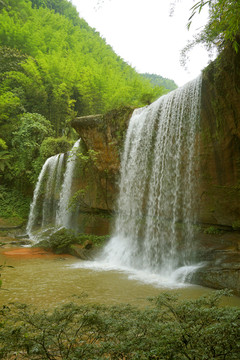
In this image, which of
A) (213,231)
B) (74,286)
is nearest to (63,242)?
(74,286)

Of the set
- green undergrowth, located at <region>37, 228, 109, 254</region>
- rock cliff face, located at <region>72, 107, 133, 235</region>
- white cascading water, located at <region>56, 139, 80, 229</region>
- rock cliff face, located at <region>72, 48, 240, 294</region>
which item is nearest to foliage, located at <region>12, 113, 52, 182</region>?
white cascading water, located at <region>56, 139, 80, 229</region>

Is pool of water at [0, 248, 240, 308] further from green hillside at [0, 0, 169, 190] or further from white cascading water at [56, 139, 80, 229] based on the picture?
green hillside at [0, 0, 169, 190]

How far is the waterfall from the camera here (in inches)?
331

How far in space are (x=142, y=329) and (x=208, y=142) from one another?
7.08 metres

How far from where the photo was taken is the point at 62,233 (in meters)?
11.2

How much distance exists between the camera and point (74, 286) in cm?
592

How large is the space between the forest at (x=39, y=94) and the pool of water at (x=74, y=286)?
10.5 meters

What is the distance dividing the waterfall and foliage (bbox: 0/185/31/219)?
9.31m

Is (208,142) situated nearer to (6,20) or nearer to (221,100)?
(221,100)

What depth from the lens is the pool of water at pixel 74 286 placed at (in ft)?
16.4

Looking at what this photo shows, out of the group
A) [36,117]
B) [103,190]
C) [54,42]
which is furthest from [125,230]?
[54,42]

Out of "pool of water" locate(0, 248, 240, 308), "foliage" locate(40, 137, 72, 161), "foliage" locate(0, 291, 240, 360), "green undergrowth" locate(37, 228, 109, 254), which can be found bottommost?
"pool of water" locate(0, 248, 240, 308)

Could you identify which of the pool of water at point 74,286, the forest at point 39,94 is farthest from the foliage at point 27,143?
the pool of water at point 74,286

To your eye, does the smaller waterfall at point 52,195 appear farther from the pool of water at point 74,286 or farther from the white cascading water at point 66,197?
the pool of water at point 74,286
